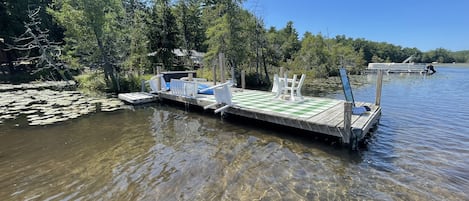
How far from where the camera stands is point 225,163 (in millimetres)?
4457

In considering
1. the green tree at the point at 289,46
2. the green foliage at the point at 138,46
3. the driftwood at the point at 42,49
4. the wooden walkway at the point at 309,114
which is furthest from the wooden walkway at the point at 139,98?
the green tree at the point at 289,46

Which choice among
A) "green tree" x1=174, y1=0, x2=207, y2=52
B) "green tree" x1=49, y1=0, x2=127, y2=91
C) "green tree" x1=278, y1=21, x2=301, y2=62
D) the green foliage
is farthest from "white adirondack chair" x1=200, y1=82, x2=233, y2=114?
"green tree" x1=278, y1=21, x2=301, y2=62

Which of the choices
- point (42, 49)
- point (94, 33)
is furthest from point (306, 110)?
point (42, 49)

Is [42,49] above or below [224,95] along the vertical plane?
above

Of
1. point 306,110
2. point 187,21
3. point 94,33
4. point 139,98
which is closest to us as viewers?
point 306,110

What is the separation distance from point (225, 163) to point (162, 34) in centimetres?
A: 1538

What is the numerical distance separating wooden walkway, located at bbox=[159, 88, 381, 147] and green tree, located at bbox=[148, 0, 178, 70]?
1052cm

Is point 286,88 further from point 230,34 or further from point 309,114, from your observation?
point 230,34

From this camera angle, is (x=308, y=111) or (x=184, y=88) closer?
(x=308, y=111)

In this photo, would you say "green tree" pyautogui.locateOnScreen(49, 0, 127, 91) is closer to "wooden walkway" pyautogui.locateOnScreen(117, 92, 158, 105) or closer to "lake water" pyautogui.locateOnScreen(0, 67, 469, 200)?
"wooden walkway" pyautogui.locateOnScreen(117, 92, 158, 105)

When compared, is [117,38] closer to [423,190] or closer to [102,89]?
[102,89]

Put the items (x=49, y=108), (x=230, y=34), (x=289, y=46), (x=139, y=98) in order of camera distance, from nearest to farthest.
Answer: (x=49, y=108)
(x=139, y=98)
(x=230, y=34)
(x=289, y=46)

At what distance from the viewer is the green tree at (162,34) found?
1764 centimetres

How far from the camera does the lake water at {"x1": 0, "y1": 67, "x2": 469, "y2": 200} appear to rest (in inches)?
139
